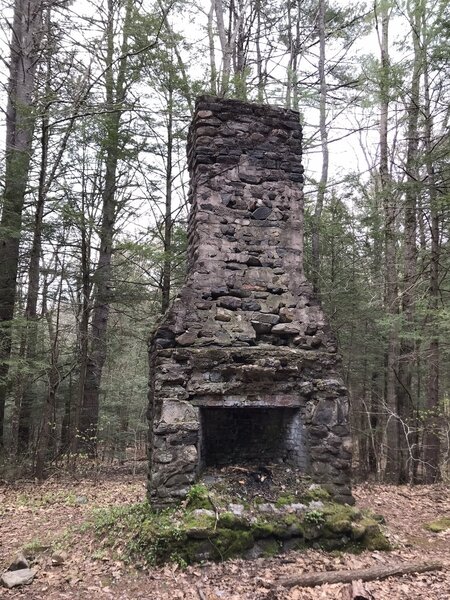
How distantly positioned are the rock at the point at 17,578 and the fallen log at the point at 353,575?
2308 mm

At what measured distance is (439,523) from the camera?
5.40m

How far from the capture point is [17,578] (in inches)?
154

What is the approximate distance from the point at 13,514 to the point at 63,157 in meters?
7.40

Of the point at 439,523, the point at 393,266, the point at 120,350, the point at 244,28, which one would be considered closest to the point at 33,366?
the point at 120,350

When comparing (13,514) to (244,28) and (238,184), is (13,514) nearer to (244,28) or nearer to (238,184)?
(238,184)

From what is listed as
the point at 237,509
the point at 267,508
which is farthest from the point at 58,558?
the point at 267,508

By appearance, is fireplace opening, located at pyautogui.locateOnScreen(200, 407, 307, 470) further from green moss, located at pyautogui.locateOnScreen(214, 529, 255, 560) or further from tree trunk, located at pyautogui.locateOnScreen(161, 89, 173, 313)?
tree trunk, located at pyautogui.locateOnScreen(161, 89, 173, 313)

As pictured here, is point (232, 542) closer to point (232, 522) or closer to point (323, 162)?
point (232, 522)

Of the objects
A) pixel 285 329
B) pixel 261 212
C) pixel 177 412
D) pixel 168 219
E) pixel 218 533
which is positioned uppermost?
pixel 168 219

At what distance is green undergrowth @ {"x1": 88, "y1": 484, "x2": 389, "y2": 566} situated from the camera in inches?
165

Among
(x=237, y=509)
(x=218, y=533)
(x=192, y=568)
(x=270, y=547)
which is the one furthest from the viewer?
(x=237, y=509)

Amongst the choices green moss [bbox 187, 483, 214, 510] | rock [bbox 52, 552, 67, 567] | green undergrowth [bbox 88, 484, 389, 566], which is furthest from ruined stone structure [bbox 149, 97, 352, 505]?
rock [bbox 52, 552, 67, 567]

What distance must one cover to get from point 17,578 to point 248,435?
311cm

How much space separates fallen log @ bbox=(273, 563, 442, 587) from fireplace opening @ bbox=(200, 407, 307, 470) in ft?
4.86
